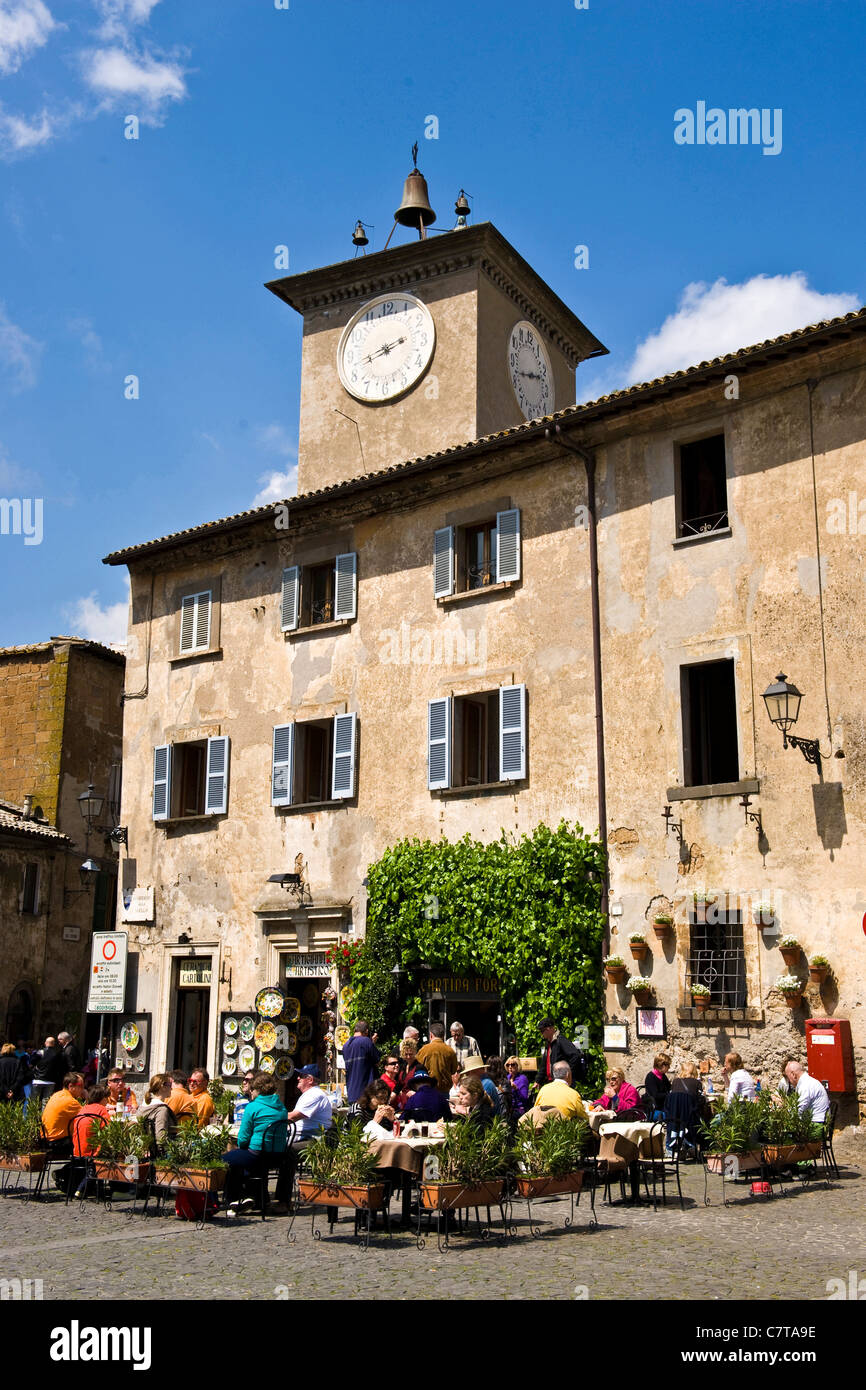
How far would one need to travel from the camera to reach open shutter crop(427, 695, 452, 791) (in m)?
19.3

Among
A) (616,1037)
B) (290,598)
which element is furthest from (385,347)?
(616,1037)

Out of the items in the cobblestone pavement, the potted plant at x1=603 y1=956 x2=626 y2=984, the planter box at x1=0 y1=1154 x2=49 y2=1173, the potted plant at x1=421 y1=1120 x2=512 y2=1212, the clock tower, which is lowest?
the cobblestone pavement

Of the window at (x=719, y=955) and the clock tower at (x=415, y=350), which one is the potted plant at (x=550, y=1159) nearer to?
the window at (x=719, y=955)

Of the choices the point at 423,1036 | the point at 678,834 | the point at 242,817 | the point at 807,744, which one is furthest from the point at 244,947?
the point at 807,744

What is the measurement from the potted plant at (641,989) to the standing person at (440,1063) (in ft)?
9.36

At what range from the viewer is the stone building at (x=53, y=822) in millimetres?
27141

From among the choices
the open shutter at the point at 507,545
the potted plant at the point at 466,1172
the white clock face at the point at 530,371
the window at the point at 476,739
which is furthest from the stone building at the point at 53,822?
the potted plant at the point at 466,1172

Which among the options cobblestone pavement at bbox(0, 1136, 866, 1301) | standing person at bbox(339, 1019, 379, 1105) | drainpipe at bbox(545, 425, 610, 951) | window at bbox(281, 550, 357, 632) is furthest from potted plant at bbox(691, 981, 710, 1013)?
window at bbox(281, 550, 357, 632)

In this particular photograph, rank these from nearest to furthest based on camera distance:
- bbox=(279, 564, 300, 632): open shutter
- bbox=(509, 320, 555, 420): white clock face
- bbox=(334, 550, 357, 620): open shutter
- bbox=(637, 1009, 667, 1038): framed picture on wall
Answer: bbox=(637, 1009, 667, 1038): framed picture on wall → bbox=(334, 550, 357, 620): open shutter → bbox=(279, 564, 300, 632): open shutter → bbox=(509, 320, 555, 420): white clock face

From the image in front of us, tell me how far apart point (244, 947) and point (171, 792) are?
3295mm

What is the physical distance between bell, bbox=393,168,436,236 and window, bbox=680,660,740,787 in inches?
536

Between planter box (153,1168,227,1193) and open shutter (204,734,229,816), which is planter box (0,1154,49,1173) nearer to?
planter box (153,1168,227,1193)
